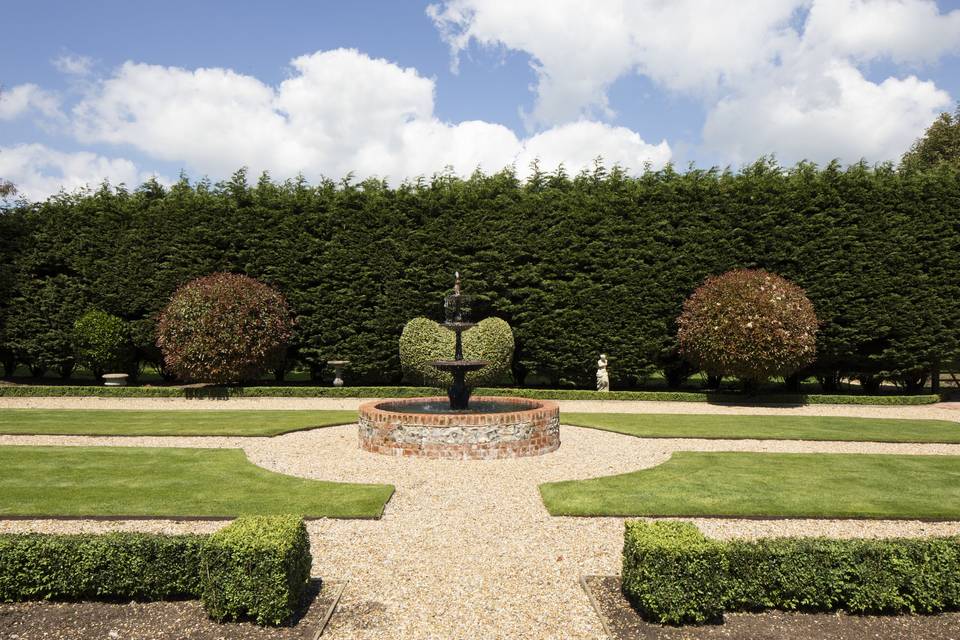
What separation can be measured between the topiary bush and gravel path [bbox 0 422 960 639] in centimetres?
1094

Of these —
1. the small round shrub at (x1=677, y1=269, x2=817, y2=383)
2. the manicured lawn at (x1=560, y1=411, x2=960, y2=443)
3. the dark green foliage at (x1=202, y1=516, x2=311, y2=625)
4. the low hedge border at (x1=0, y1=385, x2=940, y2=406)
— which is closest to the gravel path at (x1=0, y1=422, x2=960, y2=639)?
the dark green foliage at (x1=202, y1=516, x2=311, y2=625)

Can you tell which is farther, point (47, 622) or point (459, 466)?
point (459, 466)

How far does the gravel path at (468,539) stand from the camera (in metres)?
5.46

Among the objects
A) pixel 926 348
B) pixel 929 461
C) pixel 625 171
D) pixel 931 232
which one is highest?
pixel 625 171

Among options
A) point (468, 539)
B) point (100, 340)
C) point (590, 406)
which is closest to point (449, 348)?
point (590, 406)

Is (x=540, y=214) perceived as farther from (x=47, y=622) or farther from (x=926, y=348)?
(x=47, y=622)

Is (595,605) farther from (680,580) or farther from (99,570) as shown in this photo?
(99,570)

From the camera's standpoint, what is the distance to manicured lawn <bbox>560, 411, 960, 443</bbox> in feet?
49.3

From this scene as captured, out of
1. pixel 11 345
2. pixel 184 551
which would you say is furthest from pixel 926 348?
pixel 11 345

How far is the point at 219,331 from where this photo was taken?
2319cm

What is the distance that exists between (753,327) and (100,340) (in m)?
26.2

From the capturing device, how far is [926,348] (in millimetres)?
23703

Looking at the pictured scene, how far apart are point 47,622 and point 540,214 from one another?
73.8 ft

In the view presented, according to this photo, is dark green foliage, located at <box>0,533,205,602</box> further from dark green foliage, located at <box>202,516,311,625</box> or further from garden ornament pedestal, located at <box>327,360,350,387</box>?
garden ornament pedestal, located at <box>327,360,350,387</box>
